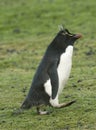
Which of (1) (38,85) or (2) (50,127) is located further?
(1) (38,85)

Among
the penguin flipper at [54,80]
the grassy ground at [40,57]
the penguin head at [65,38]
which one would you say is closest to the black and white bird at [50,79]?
the penguin flipper at [54,80]

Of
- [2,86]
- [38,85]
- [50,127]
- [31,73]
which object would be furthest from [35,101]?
[31,73]

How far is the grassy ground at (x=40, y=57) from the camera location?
9.82 m

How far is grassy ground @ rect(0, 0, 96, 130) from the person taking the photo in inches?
387

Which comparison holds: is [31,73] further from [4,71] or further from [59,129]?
[59,129]

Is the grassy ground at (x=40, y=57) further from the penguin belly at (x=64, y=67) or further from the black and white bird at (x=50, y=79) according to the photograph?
the penguin belly at (x=64, y=67)

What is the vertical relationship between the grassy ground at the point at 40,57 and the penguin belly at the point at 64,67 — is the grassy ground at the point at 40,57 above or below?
below

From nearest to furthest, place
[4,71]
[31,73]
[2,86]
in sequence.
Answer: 1. [2,86]
2. [31,73]
3. [4,71]

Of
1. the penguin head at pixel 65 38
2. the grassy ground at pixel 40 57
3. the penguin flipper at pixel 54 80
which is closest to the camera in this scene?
the grassy ground at pixel 40 57

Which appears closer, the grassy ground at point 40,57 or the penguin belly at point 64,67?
the grassy ground at point 40,57

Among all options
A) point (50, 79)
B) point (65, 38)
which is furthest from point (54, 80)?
point (65, 38)

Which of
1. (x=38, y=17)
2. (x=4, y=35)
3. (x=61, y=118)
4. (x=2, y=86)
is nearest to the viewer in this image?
(x=61, y=118)

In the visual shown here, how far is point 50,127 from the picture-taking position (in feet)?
30.7

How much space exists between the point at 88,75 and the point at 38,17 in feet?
57.2
